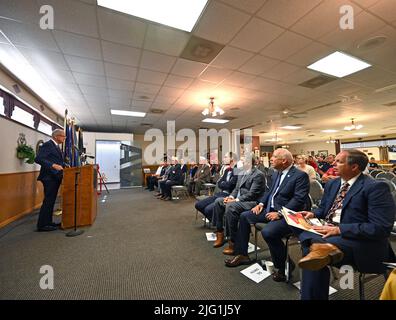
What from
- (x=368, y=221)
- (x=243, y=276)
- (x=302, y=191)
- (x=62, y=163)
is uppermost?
(x=62, y=163)

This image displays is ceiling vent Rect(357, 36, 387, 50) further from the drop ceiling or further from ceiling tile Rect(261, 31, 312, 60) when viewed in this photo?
ceiling tile Rect(261, 31, 312, 60)

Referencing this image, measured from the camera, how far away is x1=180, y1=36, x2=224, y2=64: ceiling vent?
2500 millimetres

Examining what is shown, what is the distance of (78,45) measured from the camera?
8.33 ft

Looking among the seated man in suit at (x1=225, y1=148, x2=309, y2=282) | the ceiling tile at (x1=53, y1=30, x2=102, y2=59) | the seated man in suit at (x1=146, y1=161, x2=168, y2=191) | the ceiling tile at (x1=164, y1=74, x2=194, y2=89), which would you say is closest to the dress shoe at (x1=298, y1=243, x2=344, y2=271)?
the seated man in suit at (x1=225, y1=148, x2=309, y2=282)

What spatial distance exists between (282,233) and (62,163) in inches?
137

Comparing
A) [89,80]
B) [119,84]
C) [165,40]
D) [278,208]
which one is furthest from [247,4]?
[89,80]

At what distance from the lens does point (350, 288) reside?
1579 mm

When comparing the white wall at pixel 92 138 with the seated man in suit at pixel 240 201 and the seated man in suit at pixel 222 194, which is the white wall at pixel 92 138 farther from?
the seated man in suit at pixel 240 201

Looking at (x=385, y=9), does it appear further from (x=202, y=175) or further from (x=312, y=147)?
(x=312, y=147)

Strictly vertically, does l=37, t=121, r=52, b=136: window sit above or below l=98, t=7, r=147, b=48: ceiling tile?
below

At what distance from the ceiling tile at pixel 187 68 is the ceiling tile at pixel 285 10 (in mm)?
1270

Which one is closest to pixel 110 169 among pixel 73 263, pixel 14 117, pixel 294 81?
pixel 14 117

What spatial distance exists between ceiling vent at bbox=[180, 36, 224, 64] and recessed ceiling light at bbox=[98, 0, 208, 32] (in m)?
0.33

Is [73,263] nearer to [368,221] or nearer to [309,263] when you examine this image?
[309,263]
